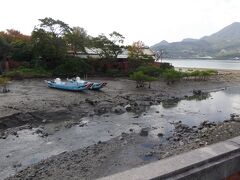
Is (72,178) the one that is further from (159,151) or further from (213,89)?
(213,89)

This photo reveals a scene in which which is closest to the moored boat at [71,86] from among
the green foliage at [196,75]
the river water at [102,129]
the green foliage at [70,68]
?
the river water at [102,129]

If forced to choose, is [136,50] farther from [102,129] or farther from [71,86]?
[102,129]

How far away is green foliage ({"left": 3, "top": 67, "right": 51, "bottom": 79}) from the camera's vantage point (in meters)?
37.8

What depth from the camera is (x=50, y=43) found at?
41312 mm

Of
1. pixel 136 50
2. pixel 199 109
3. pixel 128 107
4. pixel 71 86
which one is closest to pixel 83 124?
pixel 128 107

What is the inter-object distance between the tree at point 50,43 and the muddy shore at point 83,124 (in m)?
10.2

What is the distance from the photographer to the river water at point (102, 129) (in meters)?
14.1

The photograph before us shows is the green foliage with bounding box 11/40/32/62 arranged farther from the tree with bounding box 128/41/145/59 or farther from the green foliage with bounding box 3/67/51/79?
the tree with bounding box 128/41/145/59

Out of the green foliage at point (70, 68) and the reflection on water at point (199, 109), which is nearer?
the reflection on water at point (199, 109)

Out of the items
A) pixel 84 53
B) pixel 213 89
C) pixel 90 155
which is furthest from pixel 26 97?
pixel 213 89

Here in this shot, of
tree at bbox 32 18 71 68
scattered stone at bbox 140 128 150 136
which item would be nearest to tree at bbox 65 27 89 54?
tree at bbox 32 18 71 68

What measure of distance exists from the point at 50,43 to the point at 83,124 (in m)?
24.3

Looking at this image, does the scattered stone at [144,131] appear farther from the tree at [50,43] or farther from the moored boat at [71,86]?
the tree at [50,43]

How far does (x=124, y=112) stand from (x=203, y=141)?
33.2 feet
